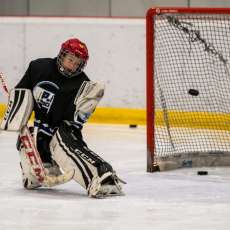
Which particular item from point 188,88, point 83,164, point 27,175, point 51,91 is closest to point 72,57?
point 51,91

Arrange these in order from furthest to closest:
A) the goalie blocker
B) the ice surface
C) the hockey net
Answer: the hockey net → the goalie blocker → the ice surface

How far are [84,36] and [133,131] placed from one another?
1033mm

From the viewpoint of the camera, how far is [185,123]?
752 cm

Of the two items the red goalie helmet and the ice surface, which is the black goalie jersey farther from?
the ice surface

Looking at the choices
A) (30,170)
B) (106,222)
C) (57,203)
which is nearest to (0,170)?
(30,170)

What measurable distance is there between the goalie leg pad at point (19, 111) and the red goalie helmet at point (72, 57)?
0.23 metres

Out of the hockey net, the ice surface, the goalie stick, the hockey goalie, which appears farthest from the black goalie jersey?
the hockey net

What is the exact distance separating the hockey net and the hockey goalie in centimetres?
103

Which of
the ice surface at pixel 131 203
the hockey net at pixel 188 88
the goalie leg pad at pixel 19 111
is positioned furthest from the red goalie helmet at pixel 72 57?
the hockey net at pixel 188 88

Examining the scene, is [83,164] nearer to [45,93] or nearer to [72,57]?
[45,93]

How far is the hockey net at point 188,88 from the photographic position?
20.9 feet

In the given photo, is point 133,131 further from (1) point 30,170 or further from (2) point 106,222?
(2) point 106,222

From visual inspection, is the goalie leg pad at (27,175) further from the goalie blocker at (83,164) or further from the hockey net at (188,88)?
the hockey net at (188,88)

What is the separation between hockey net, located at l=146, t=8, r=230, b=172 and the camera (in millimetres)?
6383
